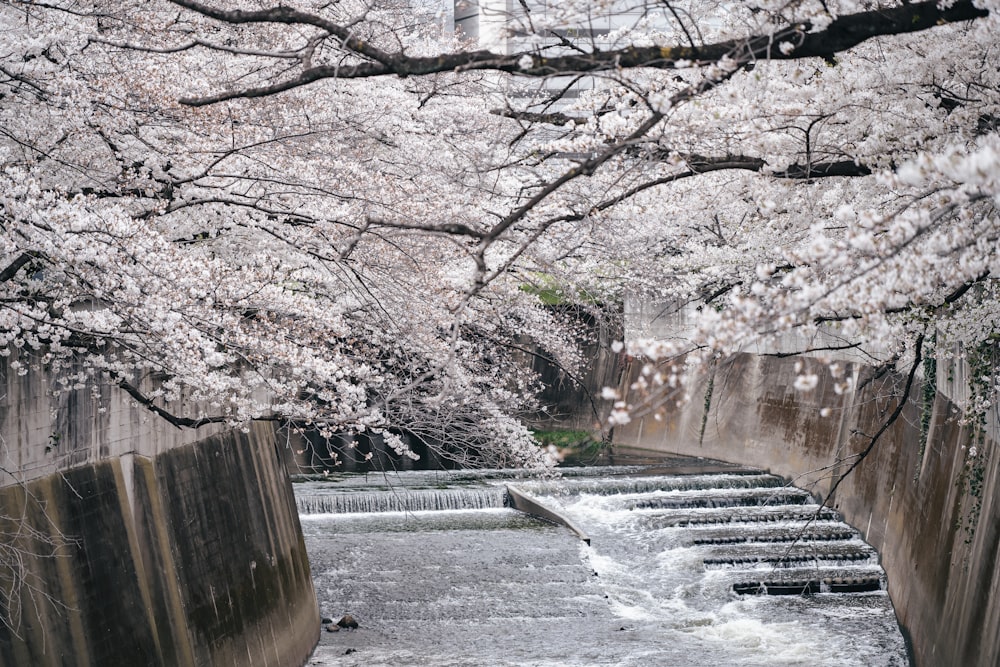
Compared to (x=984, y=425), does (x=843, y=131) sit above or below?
above

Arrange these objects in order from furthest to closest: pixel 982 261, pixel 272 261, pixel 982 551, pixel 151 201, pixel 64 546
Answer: pixel 272 261, pixel 982 551, pixel 151 201, pixel 64 546, pixel 982 261

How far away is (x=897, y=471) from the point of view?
→ 14.1 metres

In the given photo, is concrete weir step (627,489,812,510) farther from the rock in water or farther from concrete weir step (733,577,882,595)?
the rock in water

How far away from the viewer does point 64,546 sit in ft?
22.5

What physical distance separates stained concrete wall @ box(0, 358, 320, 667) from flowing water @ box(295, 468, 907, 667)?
1.94 meters

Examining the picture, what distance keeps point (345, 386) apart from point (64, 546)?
111 inches

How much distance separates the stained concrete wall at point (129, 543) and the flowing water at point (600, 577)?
194cm

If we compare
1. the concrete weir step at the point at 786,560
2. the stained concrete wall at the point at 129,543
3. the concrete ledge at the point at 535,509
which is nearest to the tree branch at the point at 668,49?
the stained concrete wall at the point at 129,543

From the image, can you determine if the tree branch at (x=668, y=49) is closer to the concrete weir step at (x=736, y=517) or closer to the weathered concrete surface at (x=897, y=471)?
the weathered concrete surface at (x=897, y=471)

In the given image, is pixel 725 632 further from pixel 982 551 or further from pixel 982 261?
pixel 982 261

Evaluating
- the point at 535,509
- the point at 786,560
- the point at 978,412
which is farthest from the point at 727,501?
the point at 978,412

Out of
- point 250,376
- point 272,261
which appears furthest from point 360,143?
point 250,376

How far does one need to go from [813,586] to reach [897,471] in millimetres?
2200

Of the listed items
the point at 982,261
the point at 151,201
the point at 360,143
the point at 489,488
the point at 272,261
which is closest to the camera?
the point at 982,261
